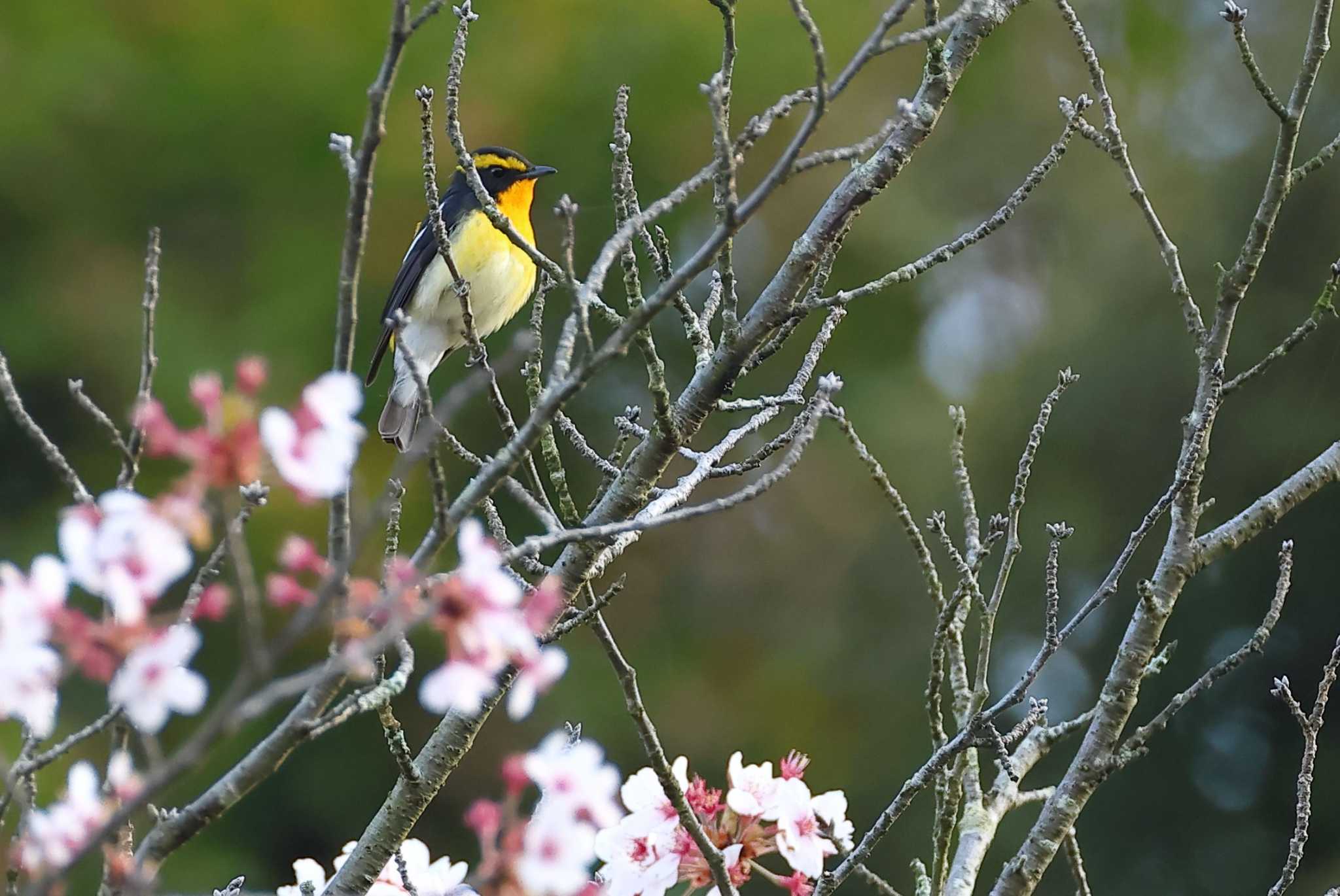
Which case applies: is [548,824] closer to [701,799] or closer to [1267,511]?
[701,799]

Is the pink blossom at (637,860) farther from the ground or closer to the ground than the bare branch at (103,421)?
closer to the ground

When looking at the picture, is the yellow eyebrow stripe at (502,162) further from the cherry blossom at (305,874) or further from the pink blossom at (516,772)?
the pink blossom at (516,772)

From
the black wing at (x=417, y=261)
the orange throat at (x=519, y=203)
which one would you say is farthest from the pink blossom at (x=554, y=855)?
the orange throat at (x=519, y=203)

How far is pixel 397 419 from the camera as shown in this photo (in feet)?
16.0

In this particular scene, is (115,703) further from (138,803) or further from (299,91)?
(299,91)

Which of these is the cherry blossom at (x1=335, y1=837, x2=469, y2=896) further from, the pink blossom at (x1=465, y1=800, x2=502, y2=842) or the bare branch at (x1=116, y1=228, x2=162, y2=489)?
the pink blossom at (x1=465, y1=800, x2=502, y2=842)

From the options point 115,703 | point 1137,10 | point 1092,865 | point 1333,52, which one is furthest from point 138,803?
point 1137,10

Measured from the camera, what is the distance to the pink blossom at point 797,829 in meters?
1.92

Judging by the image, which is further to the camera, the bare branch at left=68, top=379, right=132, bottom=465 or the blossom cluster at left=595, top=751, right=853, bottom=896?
the blossom cluster at left=595, top=751, right=853, bottom=896

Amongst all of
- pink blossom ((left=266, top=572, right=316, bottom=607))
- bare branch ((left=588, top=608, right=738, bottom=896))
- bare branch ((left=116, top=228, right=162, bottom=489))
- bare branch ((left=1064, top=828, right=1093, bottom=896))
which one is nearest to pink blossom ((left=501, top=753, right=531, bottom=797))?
pink blossom ((left=266, top=572, right=316, bottom=607))

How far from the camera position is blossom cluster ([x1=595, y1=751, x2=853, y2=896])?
190cm

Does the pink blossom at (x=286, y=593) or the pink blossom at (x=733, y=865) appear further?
the pink blossom at (x=733, y=865)

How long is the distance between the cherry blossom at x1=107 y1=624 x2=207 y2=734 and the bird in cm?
366

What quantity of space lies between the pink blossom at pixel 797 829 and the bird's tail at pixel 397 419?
281cm
